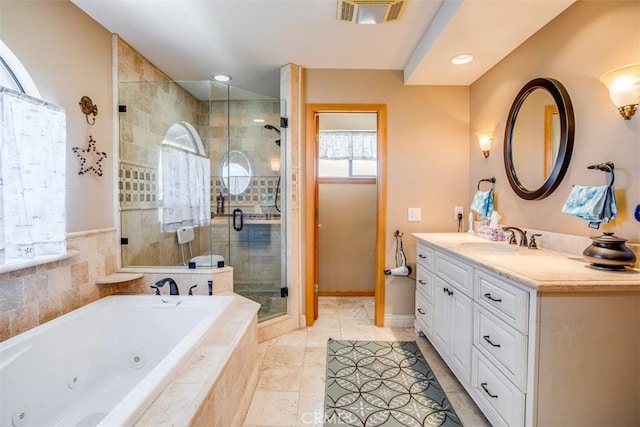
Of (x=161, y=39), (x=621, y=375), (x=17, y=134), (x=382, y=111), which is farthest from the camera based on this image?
(x=382, y=111)

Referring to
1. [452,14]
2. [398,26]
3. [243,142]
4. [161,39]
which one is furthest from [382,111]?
[161,39]

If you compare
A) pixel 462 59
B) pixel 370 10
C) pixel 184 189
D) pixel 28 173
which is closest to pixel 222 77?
pixel 184 189

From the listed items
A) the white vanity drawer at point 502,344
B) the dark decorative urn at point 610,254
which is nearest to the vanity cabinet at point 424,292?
the white vanity drawer at point 502,344

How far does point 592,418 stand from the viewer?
1241 millimetres

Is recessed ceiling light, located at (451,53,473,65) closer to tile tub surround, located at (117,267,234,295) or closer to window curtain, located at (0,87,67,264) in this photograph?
tile tub surround, located at (117,267,234,295)

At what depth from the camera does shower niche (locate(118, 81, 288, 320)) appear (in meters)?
2.53

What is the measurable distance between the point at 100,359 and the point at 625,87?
3144mm

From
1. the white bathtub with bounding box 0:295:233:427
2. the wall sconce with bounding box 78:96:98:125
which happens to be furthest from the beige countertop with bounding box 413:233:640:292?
the wall sconce with bounding box 78:96:98:125

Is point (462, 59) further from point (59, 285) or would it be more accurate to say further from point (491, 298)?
point (59, 285)

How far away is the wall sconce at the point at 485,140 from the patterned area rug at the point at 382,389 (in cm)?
179

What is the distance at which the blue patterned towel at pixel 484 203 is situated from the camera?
2461 millimetres

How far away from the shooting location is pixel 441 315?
7.06 ft

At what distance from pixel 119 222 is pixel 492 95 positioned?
3250 mm

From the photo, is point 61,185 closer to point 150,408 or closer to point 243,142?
point 150,408
